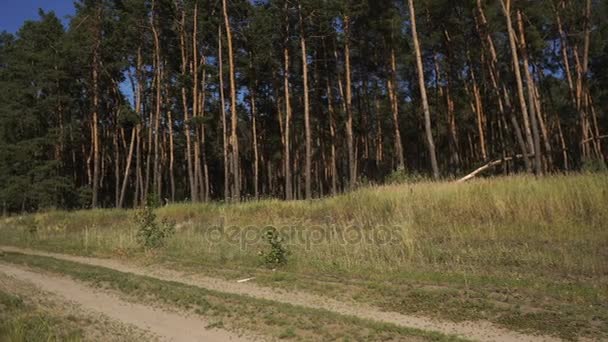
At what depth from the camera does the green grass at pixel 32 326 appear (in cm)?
558

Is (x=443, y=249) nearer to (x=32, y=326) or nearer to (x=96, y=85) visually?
(x=32, y=326)

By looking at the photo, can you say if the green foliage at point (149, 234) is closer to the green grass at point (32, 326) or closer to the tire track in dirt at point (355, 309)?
the tire track in dirt at point (355, 309)

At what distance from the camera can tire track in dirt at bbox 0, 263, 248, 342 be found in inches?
224

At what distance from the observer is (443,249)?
9961mm

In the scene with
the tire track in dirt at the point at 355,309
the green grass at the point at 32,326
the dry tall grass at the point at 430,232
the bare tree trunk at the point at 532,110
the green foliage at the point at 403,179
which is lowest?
the tire track in dirt at the point at 355,309

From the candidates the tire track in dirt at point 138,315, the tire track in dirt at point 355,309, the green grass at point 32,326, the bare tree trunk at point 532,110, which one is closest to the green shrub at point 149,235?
the tire track in dirt at point 355,309

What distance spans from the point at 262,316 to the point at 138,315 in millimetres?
1919

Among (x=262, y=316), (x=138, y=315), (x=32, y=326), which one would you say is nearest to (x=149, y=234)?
(x=138, y=315)

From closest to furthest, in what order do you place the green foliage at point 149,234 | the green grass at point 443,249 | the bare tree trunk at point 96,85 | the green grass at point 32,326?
the green grass at point 32,326, the green grass at point 443,249, the green foliage at point 149,234, the bare tree trunk at point 96,85

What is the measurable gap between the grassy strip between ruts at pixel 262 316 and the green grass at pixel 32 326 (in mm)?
1538

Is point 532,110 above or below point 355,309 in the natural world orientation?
above

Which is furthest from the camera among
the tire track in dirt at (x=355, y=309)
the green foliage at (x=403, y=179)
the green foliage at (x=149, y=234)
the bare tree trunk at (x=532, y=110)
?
the bare tree trunk at (x=532, y=110)

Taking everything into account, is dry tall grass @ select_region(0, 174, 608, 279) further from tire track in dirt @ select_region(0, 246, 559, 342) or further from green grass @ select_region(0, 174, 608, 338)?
tire track in dirt @ select_region(0, 246, 559, 342)

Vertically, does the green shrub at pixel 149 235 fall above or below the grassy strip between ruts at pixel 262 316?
above
